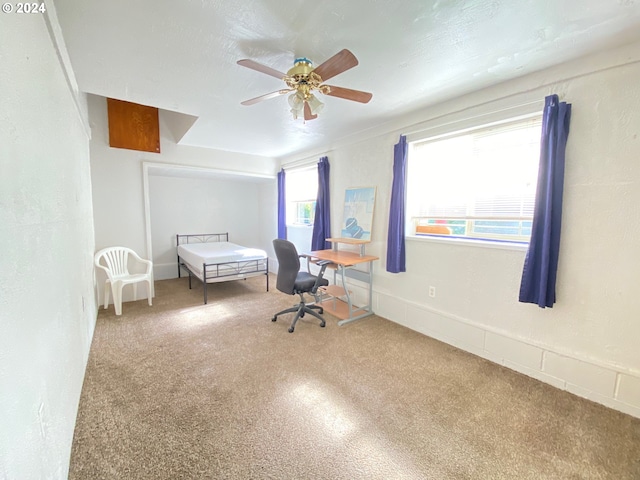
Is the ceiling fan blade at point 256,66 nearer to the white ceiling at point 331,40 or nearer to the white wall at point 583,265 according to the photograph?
the white ceiling at point 331,40

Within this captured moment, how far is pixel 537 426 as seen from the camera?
66.9 inches


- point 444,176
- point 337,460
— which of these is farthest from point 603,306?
point 337,460

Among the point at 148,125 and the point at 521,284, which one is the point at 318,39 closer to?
the point at 521,284

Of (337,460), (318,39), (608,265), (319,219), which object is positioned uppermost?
(318,39)

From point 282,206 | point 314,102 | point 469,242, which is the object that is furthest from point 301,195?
point 469,242

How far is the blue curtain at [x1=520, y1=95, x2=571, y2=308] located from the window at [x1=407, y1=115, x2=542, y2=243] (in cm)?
19

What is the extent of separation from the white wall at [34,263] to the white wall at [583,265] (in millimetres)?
2974

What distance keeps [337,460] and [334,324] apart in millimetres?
1714

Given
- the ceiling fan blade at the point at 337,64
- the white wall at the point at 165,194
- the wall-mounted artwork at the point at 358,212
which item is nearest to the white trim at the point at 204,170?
the white wall at the point at 165,194

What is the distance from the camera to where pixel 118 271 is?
12.3 ft

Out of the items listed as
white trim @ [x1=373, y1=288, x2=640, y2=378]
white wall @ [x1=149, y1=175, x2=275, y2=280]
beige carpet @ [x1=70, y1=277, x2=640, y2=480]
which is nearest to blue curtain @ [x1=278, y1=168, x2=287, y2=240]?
white wall @ [x1=149, y1=175, x2=275, y2=280]

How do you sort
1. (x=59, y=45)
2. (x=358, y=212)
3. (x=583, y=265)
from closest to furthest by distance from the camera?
(x=59, y=45) < (x=583, y=265) < (x=358, y=212)

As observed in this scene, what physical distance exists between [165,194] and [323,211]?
3291 millimetres

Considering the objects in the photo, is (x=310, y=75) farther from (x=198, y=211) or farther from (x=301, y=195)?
(x=198, y=211)
